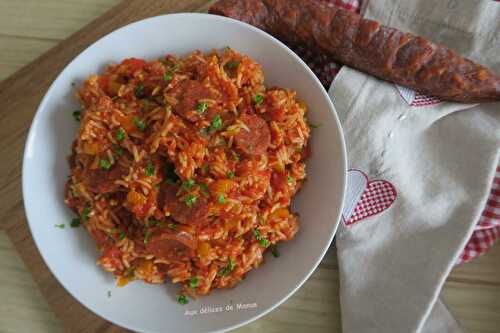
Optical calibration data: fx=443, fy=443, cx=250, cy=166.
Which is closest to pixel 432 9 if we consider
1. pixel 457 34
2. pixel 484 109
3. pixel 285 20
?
pixel 457 34

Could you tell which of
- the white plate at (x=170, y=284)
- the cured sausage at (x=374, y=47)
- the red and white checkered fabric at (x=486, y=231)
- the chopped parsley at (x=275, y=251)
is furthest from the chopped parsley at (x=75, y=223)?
the red and white checkered fabric at (x=486, y=231)

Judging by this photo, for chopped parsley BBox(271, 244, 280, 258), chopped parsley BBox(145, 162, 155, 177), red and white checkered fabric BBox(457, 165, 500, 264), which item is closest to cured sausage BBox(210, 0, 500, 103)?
red and white checkered fabric BBox(457, 165, 500, 264)

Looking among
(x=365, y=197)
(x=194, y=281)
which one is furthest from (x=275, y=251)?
(x=365, y=197)

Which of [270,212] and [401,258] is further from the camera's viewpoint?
[401,258]

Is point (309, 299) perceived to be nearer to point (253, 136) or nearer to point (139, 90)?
point (253, 136)

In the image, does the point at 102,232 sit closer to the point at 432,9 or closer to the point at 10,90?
the point at 10,90
